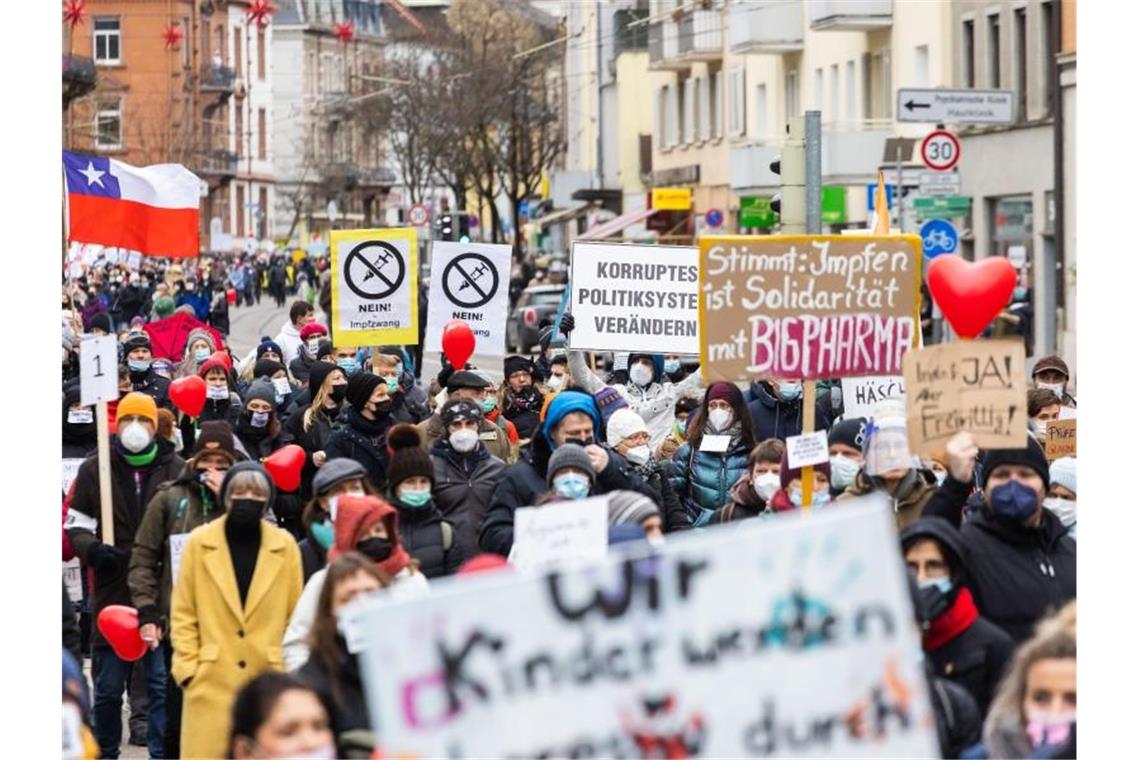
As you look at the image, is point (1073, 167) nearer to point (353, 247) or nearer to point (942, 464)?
point (353, 247)

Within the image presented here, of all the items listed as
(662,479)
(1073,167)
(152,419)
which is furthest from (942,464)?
(1073,167)

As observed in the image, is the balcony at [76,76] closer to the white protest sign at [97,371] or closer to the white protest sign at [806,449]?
the white protest sign at [97,371]

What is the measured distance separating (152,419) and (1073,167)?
95.2 feet

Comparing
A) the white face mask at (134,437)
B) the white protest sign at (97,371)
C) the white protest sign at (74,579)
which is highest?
the white protest sign at (97,371)

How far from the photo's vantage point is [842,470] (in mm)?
11070

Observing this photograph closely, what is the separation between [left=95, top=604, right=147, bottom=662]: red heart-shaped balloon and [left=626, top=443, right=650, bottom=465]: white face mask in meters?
2.57

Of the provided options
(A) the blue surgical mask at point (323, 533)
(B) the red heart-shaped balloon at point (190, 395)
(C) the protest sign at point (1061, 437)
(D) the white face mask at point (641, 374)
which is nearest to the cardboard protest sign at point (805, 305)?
(A) the blue surgical mask at point (323, 533)

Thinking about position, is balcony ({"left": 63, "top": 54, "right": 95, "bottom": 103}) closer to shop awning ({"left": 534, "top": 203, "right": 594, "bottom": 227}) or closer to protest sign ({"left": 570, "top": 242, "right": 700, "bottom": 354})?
shop awning ({"left": 534, "top": 203, "right": 594, "bottom": 227})

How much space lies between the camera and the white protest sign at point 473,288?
19094mm

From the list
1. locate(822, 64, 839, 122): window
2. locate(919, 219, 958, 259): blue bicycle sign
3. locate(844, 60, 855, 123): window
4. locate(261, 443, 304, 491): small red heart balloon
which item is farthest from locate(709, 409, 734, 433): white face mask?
locate(822, 64, 839, 122): window

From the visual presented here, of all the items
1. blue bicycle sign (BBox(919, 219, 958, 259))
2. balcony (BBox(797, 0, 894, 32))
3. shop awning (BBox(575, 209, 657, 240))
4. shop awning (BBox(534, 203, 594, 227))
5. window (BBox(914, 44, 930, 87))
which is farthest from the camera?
shop awning (BBox(534, 203, 594, 227))

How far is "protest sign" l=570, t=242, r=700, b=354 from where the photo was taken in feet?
55.8

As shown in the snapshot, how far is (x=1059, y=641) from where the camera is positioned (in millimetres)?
7113

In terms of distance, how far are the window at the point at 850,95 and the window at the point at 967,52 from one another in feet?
21.8
